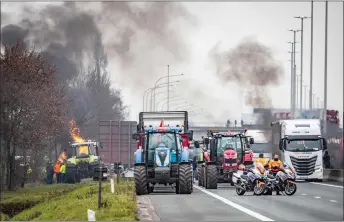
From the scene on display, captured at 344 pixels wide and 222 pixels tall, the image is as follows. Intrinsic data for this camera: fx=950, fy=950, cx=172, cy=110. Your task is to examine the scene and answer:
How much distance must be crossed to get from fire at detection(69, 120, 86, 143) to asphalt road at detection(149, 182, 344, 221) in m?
3.34

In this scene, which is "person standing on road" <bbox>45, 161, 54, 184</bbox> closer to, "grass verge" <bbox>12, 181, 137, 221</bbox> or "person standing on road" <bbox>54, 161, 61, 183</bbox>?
"person standing on road" <bbox>54, 161, 61, 183</bbox>

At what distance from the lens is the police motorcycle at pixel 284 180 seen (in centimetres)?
3098

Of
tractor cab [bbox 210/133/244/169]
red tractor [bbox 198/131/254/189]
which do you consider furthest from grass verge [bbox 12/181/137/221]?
tractor cab [bbox 210/133/244/169]

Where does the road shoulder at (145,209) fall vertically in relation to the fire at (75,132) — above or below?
below

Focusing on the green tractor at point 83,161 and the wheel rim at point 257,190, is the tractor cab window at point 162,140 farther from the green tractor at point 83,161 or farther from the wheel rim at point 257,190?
the wheel rim at point 257,190

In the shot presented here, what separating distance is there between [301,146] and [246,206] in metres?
11.5

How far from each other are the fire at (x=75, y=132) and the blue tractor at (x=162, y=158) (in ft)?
5.83

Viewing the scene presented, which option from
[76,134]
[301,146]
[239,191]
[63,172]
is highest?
[76,134]

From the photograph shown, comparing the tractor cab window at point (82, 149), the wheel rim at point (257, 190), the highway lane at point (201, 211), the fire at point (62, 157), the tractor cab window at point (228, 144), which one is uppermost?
the tractor cab window at point (228, 144)

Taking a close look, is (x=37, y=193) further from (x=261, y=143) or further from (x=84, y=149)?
(x=261, y=143)

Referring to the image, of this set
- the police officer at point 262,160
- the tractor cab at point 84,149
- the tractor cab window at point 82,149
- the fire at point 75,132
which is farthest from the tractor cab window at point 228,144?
the fire at point 75,132

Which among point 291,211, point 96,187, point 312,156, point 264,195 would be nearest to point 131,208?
point 96,187

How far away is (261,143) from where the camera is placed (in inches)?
1185

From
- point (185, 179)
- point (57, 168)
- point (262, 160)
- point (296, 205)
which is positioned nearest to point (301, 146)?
point (262, 160)
